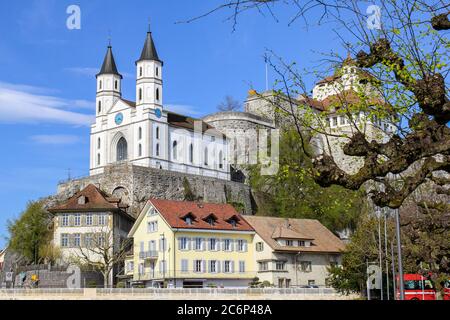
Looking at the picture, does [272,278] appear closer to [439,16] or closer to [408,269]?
[408,269]

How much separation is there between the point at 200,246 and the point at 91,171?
1488 inches

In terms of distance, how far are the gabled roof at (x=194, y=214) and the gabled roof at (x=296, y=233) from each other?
4.36ft

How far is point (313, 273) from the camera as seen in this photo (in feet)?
179

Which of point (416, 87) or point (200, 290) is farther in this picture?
point (200, 290)

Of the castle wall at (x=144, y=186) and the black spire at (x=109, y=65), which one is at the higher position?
the black spire at (x=109, y=65)

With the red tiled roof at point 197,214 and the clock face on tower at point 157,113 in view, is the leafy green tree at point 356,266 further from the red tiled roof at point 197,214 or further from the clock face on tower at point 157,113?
the clock face on tower at point 157,113

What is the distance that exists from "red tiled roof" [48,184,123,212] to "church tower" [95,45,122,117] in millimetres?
26209

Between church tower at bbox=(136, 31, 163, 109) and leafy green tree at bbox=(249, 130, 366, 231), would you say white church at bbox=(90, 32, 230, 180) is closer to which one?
church tower at bbox=(136, 31, 163, 109)

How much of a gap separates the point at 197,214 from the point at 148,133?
28661 millimetres

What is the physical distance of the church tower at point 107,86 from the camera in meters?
88.8

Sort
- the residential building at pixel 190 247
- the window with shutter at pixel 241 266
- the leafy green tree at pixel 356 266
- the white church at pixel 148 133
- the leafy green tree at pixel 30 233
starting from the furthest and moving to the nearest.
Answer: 1. the white church at pixel 148 133
2. the leafy green tree at pixel 30 233
3. the window with shutter at pixel 241 266
4. the residential building at pixel 190 247
5. the leafy green tree at pixel 356 266

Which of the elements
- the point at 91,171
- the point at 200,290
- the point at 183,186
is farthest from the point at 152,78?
the point at 200,290

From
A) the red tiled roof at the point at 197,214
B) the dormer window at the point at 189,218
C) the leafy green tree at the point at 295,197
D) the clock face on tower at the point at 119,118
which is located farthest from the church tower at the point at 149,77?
the dormer window at the point at 189,218
